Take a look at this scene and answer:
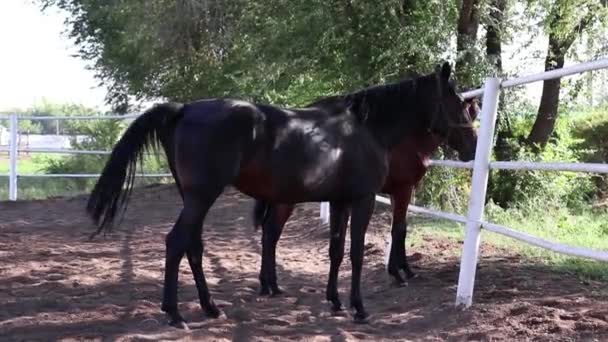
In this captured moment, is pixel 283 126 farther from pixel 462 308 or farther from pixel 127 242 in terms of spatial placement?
pixel 127 242

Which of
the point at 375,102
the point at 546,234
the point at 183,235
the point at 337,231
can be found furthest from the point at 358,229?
the point at 546,234

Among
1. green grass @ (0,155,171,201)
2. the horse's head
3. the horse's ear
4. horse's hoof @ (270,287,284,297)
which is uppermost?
the horse's ear

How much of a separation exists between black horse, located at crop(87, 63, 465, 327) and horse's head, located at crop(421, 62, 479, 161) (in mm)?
23

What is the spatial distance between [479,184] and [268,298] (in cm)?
169

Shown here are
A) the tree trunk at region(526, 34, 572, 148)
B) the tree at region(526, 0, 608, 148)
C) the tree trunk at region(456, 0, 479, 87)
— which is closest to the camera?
the tree trunk at region(456, 0, 479, 87)

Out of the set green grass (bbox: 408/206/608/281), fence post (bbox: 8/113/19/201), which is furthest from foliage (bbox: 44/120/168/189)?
green grass (bbox: 408/206/608/281)

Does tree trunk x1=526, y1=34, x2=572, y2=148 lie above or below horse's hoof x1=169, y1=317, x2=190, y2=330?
above

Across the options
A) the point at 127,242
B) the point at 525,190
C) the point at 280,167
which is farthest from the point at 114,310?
the point at 525,190

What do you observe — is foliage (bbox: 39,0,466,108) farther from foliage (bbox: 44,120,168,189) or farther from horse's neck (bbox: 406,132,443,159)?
horse's neck (bbox: 406,132,443,159)

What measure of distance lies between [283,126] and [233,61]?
925 centimetres

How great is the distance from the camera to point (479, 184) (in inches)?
177

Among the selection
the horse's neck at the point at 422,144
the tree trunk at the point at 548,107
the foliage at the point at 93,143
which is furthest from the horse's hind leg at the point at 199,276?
the foliage at the point at 93,143

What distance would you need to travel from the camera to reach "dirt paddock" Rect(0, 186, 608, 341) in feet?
12.5

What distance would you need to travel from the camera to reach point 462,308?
4.36m
